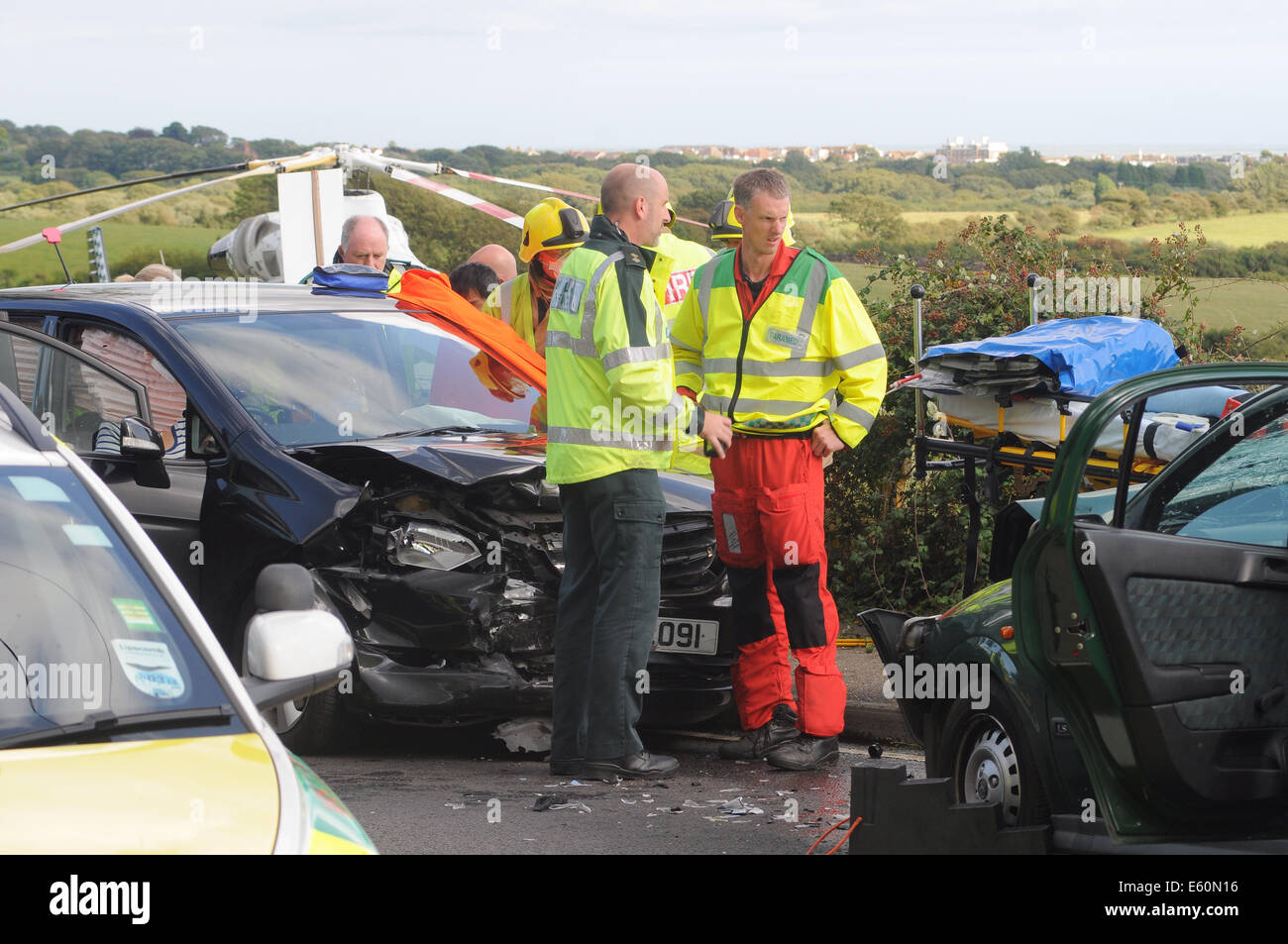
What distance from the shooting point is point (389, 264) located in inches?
370

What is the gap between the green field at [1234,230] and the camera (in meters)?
14.1

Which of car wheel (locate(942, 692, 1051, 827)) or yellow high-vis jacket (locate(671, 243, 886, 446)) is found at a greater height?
yellow high-vis jacket (locate(671, 243, 886, 446))

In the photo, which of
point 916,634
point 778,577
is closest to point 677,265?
point 778,577

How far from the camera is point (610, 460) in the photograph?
5785mm

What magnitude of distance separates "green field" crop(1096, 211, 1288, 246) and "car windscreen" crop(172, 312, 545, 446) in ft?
26.9

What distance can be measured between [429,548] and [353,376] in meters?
1.13

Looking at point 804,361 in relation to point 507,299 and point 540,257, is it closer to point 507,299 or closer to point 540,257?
point 540,257

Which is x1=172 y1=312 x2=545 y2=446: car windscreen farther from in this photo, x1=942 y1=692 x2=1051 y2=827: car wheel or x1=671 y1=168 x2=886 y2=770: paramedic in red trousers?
x1=942 y1=692 x2=1051 y2=827: car wheel

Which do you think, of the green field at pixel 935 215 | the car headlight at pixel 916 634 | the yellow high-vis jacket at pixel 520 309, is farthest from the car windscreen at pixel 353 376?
the green field at pixel 935 215

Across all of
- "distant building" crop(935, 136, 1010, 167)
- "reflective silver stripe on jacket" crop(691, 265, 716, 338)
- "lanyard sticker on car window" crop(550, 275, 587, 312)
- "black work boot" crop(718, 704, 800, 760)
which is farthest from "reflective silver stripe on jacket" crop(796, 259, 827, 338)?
"distant building" crop(935, 136, 1010, 167)

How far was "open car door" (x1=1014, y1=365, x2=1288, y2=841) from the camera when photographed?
12.5ft

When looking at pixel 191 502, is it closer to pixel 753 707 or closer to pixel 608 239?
pixel 608 239

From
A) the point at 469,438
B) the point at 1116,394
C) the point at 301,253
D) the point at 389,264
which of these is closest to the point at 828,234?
the point at 301,253
